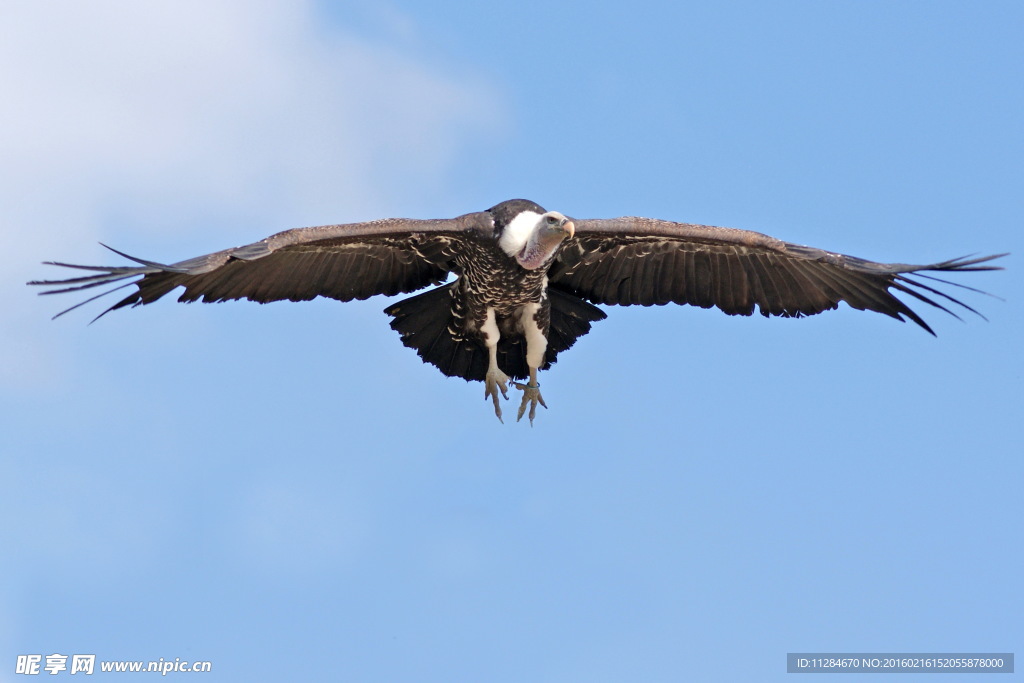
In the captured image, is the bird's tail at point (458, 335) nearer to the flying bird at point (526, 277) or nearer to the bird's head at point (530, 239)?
the flying bird at point (526, 277)

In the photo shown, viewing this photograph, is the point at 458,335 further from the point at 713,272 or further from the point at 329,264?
the point at 713,272

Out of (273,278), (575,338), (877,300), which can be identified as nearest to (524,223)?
(575,338)

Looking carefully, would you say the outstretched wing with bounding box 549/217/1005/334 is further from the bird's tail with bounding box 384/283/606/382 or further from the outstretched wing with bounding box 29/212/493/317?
the outstretched wing with bounding box 29/212/493/317

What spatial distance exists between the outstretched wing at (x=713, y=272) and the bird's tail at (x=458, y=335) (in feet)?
0.88

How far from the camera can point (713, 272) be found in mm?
12680

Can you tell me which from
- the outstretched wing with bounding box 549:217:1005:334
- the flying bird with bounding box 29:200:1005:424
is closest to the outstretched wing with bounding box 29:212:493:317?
the flying bird with bounding box 29:200:1005:424

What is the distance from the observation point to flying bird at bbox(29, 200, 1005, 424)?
1180cm

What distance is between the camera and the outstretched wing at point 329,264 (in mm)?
10938

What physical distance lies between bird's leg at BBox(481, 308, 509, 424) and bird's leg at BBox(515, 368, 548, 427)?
0.70 feet

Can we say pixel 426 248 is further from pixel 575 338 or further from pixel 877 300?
pixel 877 300

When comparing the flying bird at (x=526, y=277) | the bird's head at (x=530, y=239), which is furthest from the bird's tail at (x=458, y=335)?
the bird's head at (x=530, y=239)

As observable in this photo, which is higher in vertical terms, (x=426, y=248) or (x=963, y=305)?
(x=426, y=248)

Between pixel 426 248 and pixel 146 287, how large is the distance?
269 centimetres

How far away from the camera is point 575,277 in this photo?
42.5 feet
